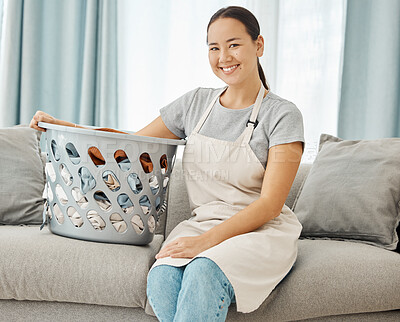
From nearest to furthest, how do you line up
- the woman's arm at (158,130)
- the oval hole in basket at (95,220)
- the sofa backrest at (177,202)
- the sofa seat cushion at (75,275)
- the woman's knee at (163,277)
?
the woman's knee at (163,277) → the sofa seat cushion at (75,275) → the oval hole in basket at (95,220) → the woman's arm at (158,130) → the sofa backrest at (177,202)

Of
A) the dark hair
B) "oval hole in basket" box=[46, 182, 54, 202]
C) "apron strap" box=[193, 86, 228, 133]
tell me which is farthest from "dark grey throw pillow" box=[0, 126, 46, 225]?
the dark hair

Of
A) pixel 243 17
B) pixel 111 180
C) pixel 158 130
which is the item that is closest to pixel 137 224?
pixel 111 180

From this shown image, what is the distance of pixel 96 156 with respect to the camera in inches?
52.0

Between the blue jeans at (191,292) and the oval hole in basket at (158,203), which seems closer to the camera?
the blue jeans at (191,292)

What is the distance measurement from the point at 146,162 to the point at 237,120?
13.4 inches

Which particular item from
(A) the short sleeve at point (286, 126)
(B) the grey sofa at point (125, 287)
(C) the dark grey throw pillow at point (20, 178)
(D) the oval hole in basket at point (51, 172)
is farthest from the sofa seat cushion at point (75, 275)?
(A) the short sleeve at point (286, 126)

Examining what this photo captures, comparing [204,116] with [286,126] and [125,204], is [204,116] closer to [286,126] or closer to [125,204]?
[286,126]

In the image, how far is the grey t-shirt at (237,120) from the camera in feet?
4.54

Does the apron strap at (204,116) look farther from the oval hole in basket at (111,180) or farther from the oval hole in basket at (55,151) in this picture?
the oval hole in basket at (55,151)

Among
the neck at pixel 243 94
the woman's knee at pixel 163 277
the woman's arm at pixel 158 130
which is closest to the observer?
the woman's knee at pixel 163 277

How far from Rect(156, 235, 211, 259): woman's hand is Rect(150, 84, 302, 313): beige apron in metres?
0.01

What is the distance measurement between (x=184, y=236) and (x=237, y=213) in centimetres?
18

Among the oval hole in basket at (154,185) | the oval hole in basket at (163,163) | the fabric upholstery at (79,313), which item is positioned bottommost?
the fabric upholstery at (79,313)

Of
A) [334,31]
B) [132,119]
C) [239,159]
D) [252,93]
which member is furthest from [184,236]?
[334,31]
